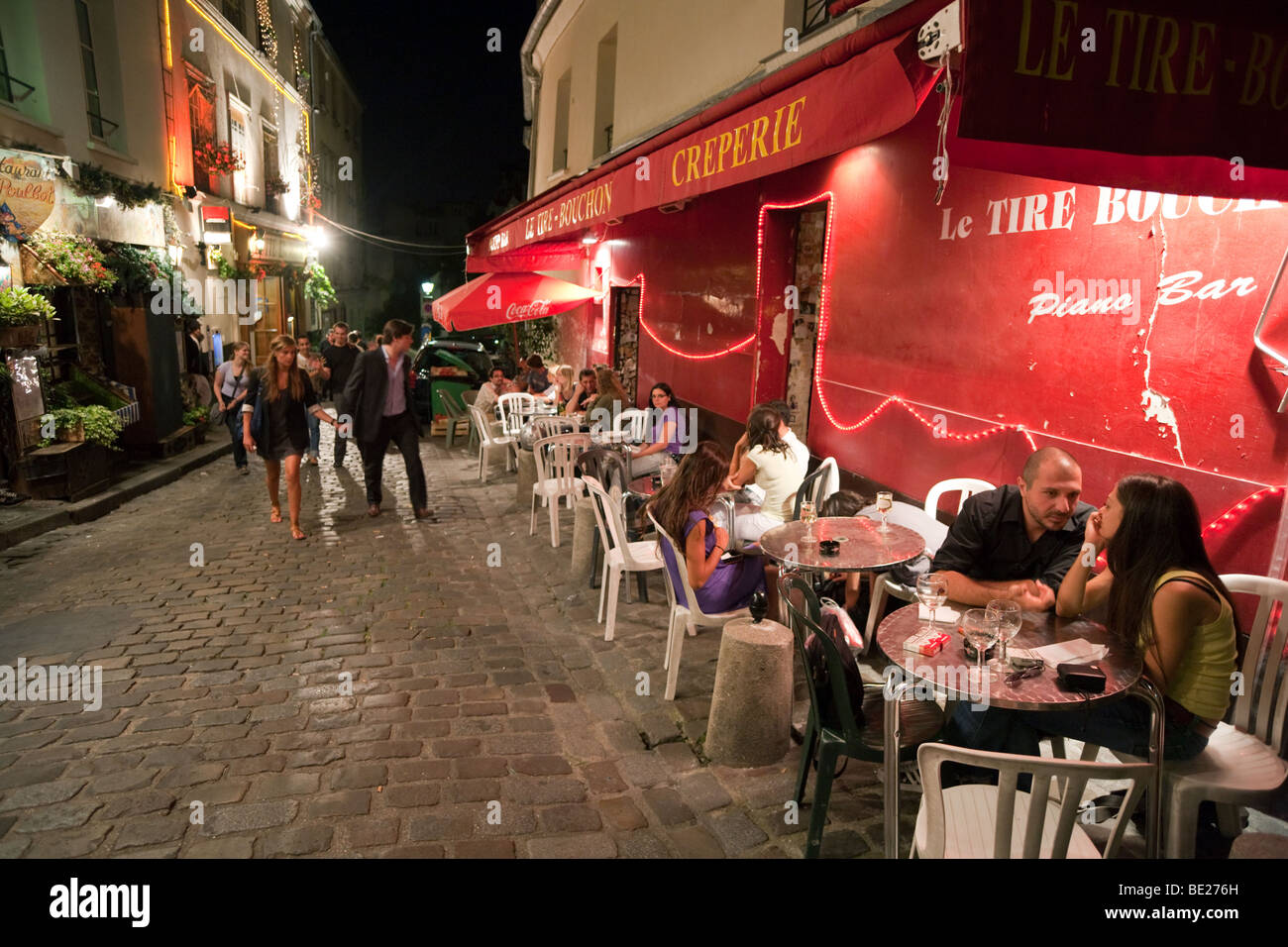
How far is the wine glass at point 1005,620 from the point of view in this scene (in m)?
2.89

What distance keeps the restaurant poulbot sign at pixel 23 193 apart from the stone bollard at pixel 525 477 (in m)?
5.76

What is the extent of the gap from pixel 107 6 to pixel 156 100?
1658mm

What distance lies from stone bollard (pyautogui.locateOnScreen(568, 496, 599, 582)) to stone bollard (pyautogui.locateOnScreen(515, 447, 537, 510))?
219 centimetres

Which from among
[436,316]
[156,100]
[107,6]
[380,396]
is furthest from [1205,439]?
[156,100]

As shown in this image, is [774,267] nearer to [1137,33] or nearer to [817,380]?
[817,380]

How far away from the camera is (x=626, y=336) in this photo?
13250mm

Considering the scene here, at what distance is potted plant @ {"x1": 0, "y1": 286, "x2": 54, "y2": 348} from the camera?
749 cm

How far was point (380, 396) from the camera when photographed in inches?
312

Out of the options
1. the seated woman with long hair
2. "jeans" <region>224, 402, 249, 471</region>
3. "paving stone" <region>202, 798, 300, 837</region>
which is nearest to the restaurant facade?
the seated woman with long hair

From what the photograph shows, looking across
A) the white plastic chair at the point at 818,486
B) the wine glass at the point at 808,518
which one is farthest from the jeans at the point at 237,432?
the wine glass at the point at 808,518

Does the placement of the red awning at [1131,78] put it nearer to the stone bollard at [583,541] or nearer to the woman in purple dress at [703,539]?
the woman in purple dress at [703,539]

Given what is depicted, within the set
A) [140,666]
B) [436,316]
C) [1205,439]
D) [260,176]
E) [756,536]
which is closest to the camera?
[1205,439]

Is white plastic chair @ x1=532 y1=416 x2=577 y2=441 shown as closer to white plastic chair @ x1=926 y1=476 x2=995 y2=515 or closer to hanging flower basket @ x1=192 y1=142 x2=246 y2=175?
white plastic chair @ x1=926 y1=476 x2=995 y2=515
